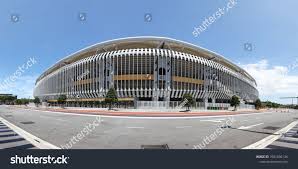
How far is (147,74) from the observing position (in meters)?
48.9

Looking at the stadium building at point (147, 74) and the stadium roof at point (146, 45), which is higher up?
the stadium roof at point (146, 45)

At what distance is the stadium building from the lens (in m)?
49.1

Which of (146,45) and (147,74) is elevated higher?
(146,45)

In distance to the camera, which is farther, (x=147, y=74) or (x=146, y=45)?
(x=146, y=45)

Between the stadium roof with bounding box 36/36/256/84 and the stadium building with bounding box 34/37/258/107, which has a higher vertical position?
the stadium roof with bounding box 36/36/256/84

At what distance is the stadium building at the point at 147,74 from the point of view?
49062 millimetres

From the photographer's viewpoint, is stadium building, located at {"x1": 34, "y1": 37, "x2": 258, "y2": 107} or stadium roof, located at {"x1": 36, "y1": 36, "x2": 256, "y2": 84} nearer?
stadium building, located at {"x1": 34, "y1": 37, "x2": 258, "y2": 107}

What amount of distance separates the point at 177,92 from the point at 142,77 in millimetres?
10897

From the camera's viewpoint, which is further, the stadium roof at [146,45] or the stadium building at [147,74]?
the stadium roof at [146,45]
